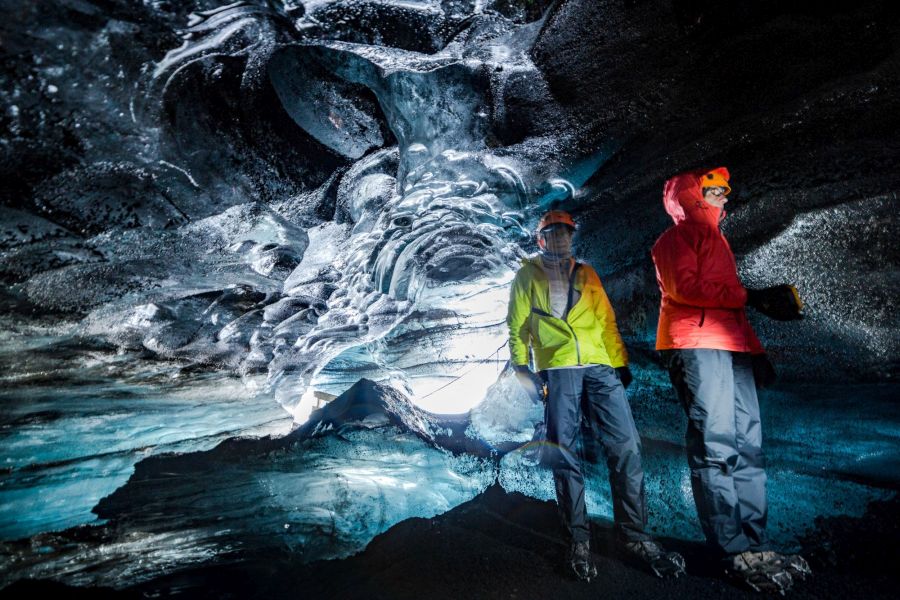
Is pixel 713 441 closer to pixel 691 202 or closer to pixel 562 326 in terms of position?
pixel 562 326

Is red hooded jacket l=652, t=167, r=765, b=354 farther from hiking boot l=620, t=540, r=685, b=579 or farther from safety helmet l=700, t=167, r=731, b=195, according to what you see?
hiking boot l=620, t=540, r=685, b=579

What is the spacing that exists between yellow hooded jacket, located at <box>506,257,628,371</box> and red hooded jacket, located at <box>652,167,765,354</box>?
1.20 feet

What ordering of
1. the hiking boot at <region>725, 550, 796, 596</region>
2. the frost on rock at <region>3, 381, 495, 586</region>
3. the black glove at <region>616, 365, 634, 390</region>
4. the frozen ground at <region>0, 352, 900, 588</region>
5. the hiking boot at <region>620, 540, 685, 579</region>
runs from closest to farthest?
the hiking boot at <region>725, 550, 796, 596</region> < the hiking boot at <region>620, 540, 685, 579</region> < the black glove at <region>616, 365, 634, 390</region> < the frozen ground at <region>0, 352, 900, 588</region> < the frost on rock at <region>3, 381, 495, 586</region>

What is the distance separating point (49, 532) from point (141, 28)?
6.33 m

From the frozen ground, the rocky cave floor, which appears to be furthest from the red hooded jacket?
the frozen ground

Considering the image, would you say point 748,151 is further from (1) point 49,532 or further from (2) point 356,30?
(1) point 49,532

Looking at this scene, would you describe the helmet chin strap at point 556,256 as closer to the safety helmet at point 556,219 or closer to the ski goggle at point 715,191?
the safety helmet at point 556,219

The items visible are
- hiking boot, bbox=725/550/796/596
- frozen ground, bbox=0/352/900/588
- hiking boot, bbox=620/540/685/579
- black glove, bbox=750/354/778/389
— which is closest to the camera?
hiking boot, bbox=725/550/796/596

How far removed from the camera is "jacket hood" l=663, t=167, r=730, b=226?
2592 millimetres

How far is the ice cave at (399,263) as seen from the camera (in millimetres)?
2598

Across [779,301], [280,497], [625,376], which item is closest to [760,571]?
[625,376]

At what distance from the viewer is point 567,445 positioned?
259cm

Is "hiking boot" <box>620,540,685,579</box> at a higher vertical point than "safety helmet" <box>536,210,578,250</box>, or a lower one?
lower

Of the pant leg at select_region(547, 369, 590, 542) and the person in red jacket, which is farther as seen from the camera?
the pant leg at select_region(547, 369, 590, 542)
